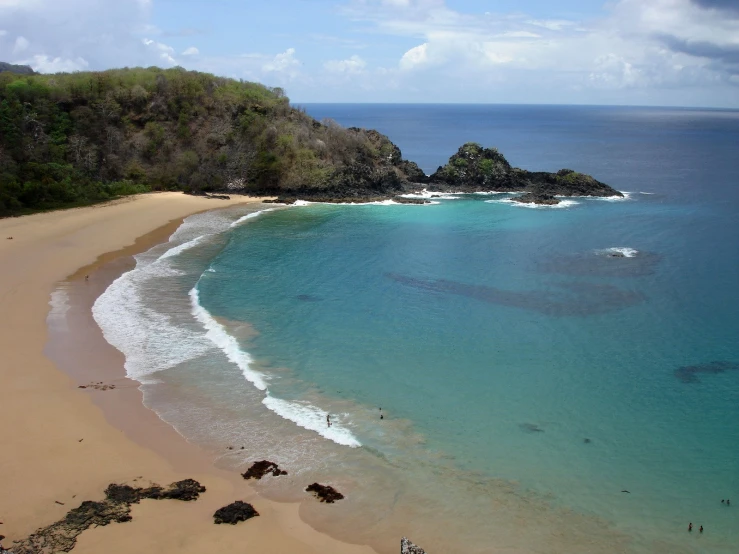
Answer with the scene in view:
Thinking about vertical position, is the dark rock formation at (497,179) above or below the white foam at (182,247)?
above

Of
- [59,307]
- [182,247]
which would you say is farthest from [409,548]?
[182,247]

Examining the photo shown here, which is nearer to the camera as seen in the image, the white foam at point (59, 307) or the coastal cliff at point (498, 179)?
the white foam at point (59, 307)

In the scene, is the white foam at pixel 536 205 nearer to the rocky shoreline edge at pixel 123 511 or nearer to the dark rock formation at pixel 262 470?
the dark rock formation at pixel 262 470

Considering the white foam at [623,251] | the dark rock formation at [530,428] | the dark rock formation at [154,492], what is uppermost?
the white foam at [623,251]

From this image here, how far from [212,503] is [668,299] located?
71.6 ft

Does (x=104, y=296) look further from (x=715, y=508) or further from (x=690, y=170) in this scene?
(x=690, y=170)

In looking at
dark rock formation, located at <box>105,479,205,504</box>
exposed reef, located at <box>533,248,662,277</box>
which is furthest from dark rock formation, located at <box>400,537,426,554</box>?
exposed reef, located at <box>533,248,662,277</box>

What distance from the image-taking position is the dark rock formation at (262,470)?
44.9ft

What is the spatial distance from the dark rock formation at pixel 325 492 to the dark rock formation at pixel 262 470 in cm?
90

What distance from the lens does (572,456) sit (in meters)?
14.9

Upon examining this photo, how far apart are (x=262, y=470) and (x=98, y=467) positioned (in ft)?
Answer: 12.2

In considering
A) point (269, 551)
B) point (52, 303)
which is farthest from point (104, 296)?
point (269, 551)


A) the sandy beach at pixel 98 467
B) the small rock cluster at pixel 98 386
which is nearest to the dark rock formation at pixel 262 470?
the sandy beach at pixel 98 467

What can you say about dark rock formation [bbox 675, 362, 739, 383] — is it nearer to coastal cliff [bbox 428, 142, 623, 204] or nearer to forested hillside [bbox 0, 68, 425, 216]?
forested hillside [bbox 0, 68, 425, 216]
